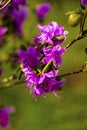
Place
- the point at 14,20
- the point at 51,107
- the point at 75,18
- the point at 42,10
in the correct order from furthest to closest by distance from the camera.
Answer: the point at 51,107, the point at 42,10, the point at 14,20, the point at 75,18

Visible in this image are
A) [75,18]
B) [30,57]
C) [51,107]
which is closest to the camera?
[75,18]

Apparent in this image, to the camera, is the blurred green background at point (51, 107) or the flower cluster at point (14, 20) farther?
the blurred green background at point (51, 107)

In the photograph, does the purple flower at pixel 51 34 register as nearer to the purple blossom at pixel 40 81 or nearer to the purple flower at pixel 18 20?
the purple blossom at pixel 40 81

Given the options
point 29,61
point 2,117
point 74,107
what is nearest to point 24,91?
point 74,107

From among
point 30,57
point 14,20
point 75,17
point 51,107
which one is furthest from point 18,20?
point 51,107

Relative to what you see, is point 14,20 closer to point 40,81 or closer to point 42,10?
point 42,10

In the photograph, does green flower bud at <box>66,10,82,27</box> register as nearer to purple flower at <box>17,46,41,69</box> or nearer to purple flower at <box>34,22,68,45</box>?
purple flower at <box>34,22,68,45</box>

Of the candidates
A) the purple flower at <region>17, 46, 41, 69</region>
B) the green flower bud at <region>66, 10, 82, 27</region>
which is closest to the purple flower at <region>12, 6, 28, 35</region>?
the purple flower at <region>17, 46, 41, 69</region>

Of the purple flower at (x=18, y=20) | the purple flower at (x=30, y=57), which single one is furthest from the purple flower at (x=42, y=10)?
the purple flower at (x=30, y=57)
